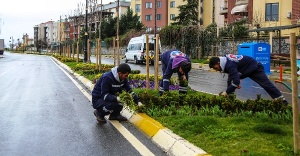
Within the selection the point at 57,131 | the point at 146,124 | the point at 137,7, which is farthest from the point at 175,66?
the point at 137,7

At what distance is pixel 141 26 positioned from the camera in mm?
72875

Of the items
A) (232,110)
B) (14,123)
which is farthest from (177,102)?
(14,123)

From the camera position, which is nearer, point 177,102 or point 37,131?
point 37,131

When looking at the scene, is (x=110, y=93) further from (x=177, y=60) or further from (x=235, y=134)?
(x=235, y=134)

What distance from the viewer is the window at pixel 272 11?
3925cm

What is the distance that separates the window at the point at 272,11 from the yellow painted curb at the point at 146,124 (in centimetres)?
3481

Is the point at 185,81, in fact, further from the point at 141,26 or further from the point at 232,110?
the point at 141,26

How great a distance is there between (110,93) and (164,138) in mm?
2031

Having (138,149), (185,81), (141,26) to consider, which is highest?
(141,26)

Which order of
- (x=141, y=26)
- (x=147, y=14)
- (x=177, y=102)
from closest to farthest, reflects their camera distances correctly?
(x=177, y=102) < (x=141, y=26) < (x=147, y=14)

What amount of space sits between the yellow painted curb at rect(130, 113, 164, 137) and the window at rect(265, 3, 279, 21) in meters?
34.8

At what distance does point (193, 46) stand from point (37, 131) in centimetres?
3215

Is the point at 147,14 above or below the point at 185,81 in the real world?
above

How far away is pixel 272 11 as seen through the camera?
3953 cm
